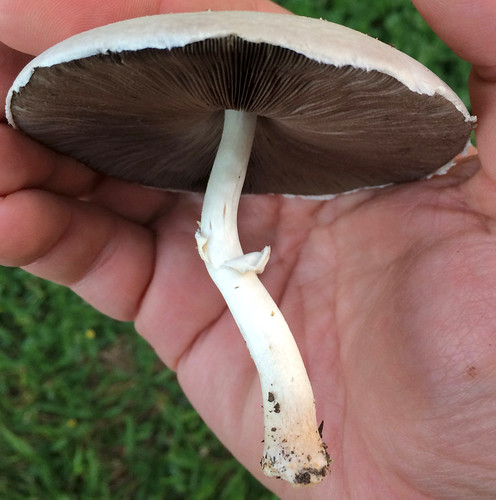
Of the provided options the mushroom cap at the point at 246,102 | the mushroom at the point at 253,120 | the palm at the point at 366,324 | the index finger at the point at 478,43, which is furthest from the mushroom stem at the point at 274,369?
the index finger at the point at 478,43

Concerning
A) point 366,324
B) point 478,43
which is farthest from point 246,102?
point 366,324

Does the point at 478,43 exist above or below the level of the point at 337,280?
above

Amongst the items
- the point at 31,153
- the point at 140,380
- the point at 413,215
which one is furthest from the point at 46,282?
the point at 413,215

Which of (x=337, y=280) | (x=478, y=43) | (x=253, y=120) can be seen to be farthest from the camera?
(x=337, y=280)

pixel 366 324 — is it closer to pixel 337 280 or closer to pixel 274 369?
pixel 337 280

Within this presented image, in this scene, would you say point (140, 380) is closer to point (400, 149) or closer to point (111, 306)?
point (111, 306)

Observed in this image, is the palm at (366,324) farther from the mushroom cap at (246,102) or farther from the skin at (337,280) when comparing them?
the mushroom cap at (246,102)

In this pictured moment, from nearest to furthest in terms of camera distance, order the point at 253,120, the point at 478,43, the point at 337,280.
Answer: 1. the point at 478,43
2. the point at 253,120
3. the point at 337,280

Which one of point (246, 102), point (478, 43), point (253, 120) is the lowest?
point (253, 120)
